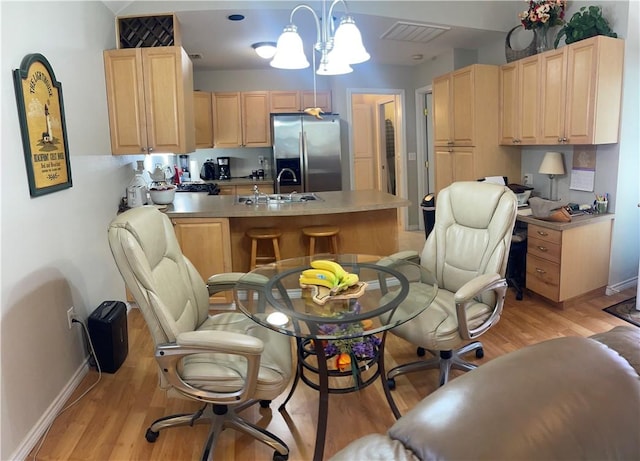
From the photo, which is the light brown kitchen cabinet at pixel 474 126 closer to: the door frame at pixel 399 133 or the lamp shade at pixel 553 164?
the lamp shade at pixel 553 164

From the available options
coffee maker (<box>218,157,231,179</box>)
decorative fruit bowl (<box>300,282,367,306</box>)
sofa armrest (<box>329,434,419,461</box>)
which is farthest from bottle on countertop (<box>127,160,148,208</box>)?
sofa armrest (<box>329,434,419,461</box>)

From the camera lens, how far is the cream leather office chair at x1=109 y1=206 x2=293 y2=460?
171 cm

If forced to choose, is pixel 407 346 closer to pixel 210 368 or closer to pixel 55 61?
pixel 210 368

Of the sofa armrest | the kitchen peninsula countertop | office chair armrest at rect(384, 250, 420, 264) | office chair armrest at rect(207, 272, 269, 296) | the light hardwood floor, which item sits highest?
the kitchen peninsula countertop

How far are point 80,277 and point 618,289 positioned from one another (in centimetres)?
412

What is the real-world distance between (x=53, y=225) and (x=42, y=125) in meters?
0.53

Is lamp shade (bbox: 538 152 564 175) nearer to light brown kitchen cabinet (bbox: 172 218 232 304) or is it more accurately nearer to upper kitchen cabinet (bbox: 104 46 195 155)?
light brown kitchen cabinet (bbox: 172 218 232 304)

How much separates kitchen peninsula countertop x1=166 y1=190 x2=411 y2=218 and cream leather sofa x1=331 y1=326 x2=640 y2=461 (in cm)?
255

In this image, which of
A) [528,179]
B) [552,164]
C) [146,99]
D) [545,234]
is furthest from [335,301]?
[528,179]

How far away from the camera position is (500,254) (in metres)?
2.34

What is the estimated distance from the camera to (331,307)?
78.3 inches

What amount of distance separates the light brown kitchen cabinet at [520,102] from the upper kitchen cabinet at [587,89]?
0.68 ft

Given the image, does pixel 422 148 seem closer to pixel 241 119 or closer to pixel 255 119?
pixel 255 119

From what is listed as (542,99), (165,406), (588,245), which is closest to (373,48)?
(542,99)
